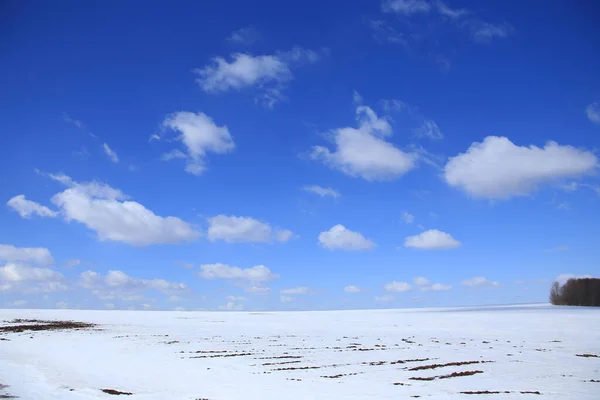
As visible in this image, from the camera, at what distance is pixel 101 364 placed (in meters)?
29.6

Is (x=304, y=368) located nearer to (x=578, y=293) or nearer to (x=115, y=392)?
(x=115, y=392)

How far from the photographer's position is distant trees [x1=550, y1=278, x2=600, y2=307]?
116m

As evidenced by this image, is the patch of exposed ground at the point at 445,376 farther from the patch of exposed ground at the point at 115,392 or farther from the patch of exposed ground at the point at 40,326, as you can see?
the patch of exposed ground at the point at 40,326

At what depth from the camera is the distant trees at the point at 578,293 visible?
11575 cm

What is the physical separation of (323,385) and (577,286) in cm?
12390

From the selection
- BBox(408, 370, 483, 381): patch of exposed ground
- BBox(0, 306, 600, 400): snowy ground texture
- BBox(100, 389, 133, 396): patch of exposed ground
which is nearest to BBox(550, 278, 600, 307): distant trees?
BBox(0, 306, 600, 400): snowy ground texture

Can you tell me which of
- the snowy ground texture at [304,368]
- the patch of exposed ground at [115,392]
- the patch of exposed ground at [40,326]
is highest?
the patch of exposed ground at [115,392]

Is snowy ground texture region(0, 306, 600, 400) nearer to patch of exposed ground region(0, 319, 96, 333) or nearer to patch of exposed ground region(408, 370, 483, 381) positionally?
patch of exposed ground region(408, 370, 483, 381)

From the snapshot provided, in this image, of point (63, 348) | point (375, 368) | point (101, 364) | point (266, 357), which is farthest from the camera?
point (63, 348)

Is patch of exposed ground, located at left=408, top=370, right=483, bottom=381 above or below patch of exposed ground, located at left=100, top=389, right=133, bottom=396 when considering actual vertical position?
below

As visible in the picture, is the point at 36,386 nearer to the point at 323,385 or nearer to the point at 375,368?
the point at 323,385

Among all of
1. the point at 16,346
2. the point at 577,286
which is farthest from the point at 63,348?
the point at 577,286

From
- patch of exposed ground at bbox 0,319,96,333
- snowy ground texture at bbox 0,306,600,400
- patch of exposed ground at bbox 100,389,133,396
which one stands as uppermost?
patch of exposed ground at bbox 100,389,133,396

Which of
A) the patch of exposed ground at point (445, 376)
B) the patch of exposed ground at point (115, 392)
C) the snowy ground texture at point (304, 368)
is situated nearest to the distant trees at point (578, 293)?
the snowy ground texture at point (304, 368)
